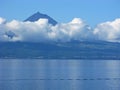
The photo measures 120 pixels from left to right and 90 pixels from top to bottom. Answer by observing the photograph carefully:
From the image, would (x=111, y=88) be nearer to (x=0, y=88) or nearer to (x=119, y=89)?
(x=119, y=89)

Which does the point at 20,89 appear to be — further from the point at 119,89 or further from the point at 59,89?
the point at 119,89

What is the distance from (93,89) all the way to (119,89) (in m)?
7.29

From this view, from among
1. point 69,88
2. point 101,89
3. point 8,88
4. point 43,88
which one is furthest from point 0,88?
point 101,89

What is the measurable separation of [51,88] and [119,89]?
19.6 meters

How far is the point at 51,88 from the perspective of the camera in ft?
380

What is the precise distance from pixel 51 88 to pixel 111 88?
1744 centimetres

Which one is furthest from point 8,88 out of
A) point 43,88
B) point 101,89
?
point 101,89

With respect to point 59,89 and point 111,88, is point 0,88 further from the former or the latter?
point 111,88

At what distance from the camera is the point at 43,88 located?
115 m

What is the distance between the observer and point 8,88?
373ft

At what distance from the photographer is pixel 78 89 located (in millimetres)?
112500

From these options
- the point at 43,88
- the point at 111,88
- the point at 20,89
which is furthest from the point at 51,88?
the point at 111,88

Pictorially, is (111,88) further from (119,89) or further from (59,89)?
(59,89)

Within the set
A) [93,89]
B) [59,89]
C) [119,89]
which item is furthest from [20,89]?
[119,89]
